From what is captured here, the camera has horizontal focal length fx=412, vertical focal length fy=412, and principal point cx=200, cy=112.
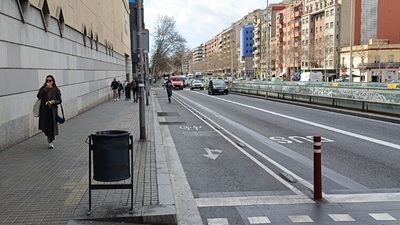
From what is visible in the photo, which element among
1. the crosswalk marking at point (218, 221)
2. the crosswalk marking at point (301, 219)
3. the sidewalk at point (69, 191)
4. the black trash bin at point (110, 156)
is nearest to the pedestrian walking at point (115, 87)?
the sidewalk at point (69, 191)

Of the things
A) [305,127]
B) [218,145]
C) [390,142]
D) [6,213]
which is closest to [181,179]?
[6,213]

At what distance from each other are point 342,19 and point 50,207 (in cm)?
9507

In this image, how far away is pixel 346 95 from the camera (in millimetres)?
22203

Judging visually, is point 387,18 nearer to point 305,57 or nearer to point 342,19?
point 342,19

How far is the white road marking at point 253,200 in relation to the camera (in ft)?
20.4

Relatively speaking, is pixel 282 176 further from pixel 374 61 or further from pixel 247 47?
pixel 247 47

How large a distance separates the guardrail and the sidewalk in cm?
1237

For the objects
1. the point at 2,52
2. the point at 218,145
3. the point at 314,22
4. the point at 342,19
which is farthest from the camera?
the point at 314,22

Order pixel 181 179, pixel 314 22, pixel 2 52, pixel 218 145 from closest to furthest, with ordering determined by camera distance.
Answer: pixel 181 179 → pixel 2 52 → pixel 218 145 → pixel 314 22

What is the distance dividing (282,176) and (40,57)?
32.6 ft

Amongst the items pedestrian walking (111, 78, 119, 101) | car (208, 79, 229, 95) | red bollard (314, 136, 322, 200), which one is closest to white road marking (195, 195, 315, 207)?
red bollard (314, 136, 322, 200)

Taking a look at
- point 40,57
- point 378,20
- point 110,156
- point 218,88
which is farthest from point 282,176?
point 378,20

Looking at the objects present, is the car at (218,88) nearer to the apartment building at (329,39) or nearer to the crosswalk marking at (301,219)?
the crosswalk marking at (301,219)

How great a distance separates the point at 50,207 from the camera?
5582 mm
